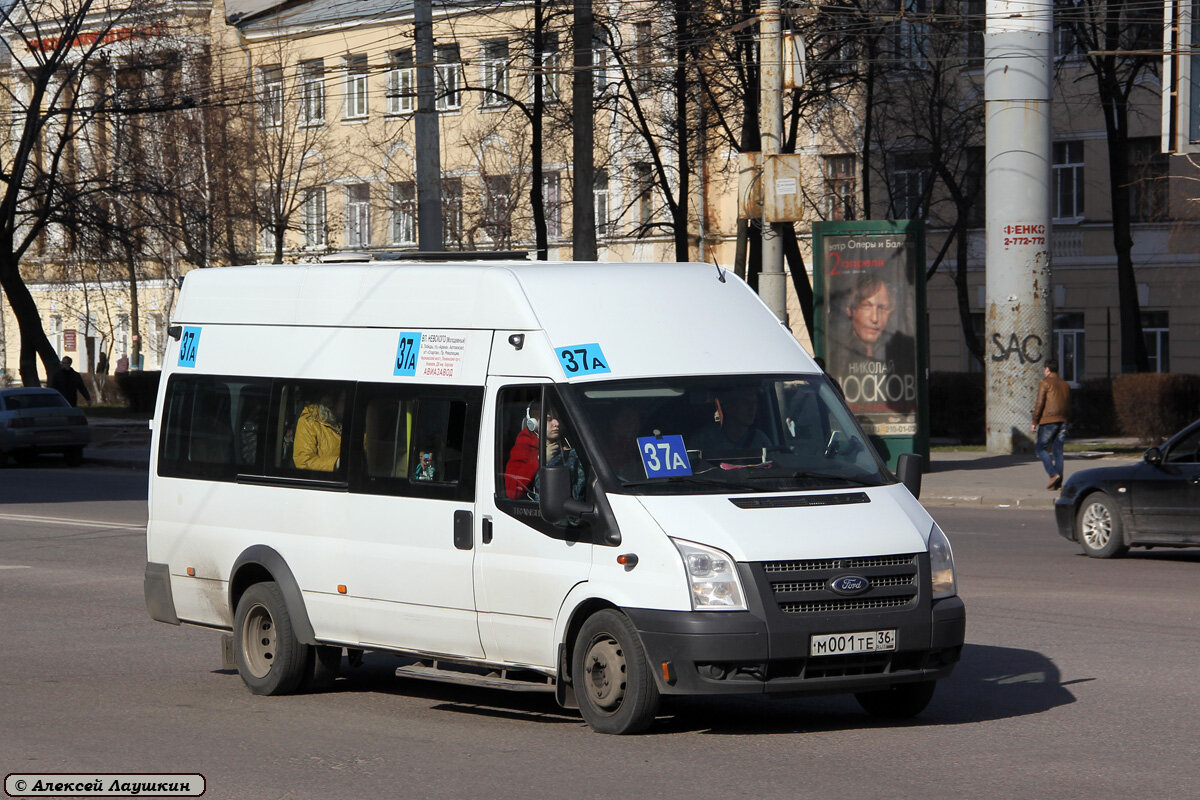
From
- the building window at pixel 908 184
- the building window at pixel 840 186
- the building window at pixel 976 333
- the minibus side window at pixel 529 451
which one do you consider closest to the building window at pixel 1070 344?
the building window at pixel 976 333

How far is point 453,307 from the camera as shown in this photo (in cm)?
865

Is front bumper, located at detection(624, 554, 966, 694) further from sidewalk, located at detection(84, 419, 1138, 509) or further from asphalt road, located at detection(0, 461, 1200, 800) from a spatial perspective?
sidewalk, located at detection(84, 419, 1138, 509)

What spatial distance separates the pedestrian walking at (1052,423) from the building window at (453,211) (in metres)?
25.6

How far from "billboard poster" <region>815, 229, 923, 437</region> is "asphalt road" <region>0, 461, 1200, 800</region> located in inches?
469

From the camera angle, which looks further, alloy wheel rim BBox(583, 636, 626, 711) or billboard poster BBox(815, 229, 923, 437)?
billboard poster BBox(815, 229, 923, 437)

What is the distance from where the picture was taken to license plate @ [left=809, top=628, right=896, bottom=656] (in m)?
7.45

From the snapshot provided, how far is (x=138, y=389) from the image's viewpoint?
4450cm

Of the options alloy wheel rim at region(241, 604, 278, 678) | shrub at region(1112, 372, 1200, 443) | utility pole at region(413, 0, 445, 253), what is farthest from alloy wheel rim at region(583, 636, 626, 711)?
shrub at region(1112, 372, 1200, 443)

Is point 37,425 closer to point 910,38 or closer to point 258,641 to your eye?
point 910,38

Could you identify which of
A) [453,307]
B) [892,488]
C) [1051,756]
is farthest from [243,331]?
[1051,756]

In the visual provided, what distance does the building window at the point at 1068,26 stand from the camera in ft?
116

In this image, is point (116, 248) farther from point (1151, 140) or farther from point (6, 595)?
point (6, 595)

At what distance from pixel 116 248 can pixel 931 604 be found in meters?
42.6

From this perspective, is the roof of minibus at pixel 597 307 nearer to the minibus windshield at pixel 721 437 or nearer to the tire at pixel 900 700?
the minibus windshield at pixel 721 437
